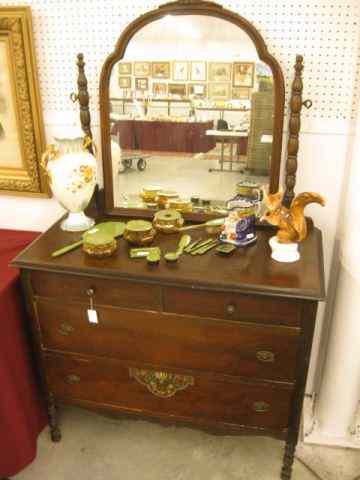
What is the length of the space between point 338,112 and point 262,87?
1.02 ft

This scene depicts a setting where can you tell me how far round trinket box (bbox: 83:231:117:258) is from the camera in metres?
1.52

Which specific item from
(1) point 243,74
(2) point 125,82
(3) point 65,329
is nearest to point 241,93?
(1) point 243,74

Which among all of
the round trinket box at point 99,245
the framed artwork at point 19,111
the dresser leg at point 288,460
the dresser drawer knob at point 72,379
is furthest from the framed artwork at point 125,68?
the dresser leg at point 288,460

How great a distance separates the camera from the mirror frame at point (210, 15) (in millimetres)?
1556

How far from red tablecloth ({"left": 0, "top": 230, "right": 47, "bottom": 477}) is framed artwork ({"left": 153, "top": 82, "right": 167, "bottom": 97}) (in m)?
0.88

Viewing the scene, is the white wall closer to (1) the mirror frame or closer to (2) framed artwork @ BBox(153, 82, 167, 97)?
(1) the mirror frame

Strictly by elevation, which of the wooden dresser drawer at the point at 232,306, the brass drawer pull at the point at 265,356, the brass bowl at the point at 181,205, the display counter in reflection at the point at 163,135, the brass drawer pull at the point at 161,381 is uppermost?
the display counter in reflection at the point at 163,135

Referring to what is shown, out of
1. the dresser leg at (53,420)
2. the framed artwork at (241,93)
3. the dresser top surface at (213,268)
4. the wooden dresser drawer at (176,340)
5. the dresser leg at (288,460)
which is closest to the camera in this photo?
the dresser top surface at (213,268)

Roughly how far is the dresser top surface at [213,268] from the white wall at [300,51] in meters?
0.32

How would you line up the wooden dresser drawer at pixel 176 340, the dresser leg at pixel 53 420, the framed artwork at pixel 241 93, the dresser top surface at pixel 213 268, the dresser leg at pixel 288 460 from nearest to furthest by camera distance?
the dresser top surface at pixel 213 268 → the wooden dresser drawer at pixel 176 340 → the framed artwork at pixel 241 93 → the dresser leg at pixel 288 460 → the dresser leg at pixel 53 420

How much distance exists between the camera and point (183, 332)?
5.07 ft

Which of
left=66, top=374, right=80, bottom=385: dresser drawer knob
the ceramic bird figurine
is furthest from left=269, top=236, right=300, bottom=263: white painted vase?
left=66, top=374, right=80, bottom=385: dresser drawer knob

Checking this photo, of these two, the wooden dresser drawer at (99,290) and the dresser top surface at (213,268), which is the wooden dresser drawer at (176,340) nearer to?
the wooden dresser drawer at (99,290)

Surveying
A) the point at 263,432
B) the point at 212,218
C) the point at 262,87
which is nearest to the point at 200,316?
the point at 212,218
